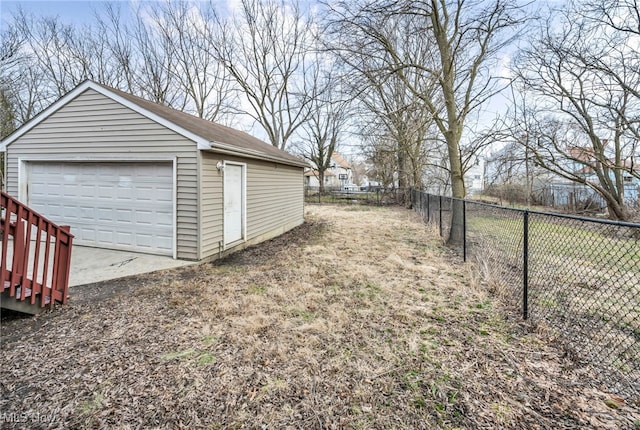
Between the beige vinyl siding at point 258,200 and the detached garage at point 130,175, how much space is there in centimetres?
4

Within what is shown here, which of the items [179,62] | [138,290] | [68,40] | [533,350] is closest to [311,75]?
[179,62]

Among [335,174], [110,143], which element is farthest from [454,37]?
[335,174]

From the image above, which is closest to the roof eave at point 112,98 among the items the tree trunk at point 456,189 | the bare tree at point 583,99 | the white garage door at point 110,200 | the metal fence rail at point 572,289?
the white garage door at point 110,200

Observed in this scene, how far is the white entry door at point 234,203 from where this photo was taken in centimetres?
653

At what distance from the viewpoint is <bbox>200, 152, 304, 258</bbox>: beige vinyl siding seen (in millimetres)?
5855

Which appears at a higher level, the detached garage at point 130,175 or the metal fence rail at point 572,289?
the detached garage at point 130,175

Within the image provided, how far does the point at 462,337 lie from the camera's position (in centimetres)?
293

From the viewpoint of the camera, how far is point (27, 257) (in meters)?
3.07

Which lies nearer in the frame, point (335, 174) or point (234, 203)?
point (234, 203)

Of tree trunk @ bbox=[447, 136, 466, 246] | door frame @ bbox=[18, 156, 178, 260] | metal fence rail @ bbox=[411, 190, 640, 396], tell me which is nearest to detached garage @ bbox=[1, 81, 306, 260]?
door frame @ bbox=[18, 156, 178, 260]

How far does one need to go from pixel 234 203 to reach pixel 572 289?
6260mm

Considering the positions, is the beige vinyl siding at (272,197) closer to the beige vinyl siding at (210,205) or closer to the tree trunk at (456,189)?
the beige vinyl siding at (210,205)

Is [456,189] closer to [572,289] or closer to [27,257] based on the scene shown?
[572,289]

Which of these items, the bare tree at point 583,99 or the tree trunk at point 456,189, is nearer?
the tree trunk at point 456,189
